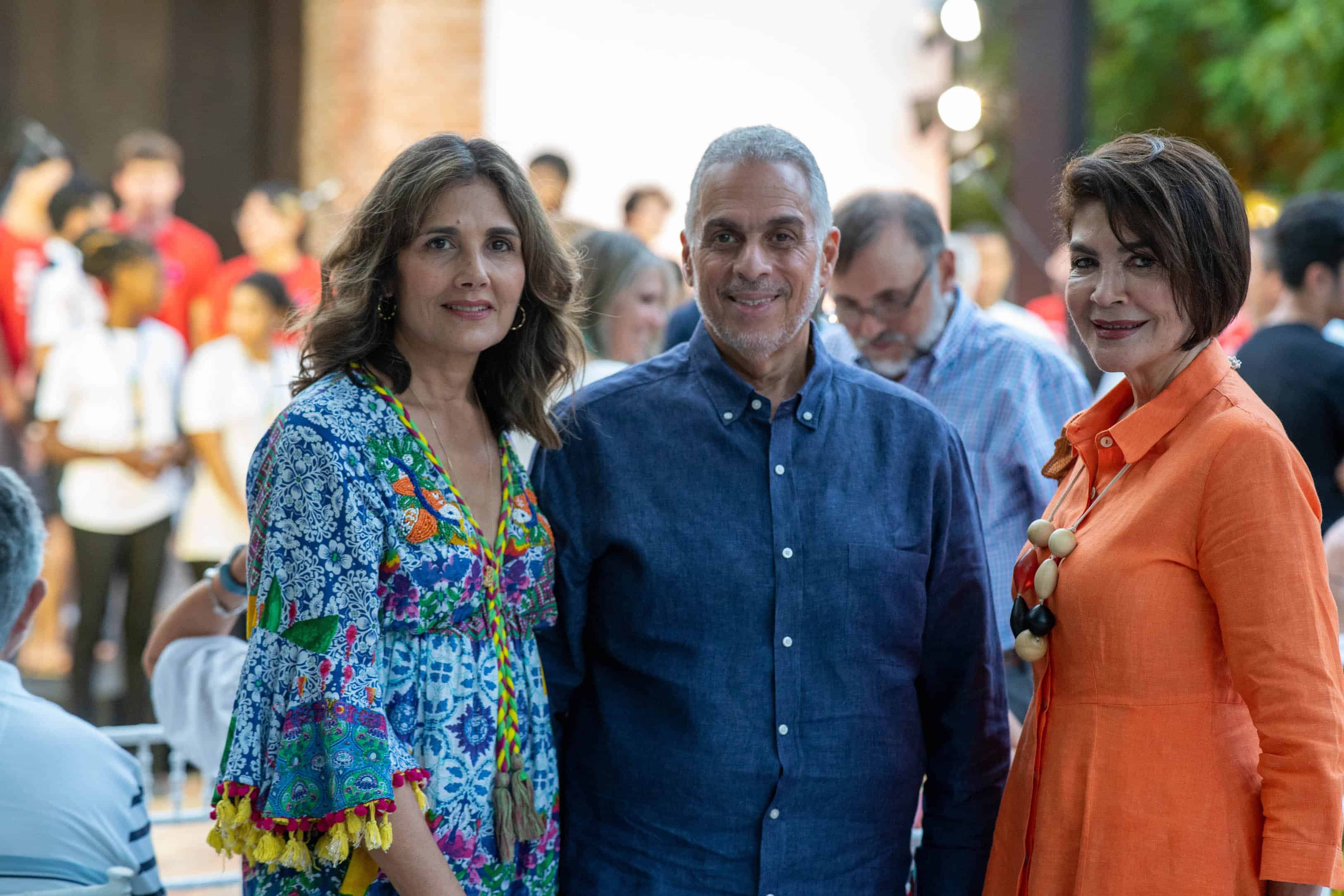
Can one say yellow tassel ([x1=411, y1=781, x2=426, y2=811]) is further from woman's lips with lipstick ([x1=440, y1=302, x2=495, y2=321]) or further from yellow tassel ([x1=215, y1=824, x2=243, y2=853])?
woman's lips with lipstick ([x1=440, y1=302, x2=495, y2=321])

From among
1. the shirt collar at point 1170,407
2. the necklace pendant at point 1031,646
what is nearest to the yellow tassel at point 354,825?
the necklace pendant at point 1031,646

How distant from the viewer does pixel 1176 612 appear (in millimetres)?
1803

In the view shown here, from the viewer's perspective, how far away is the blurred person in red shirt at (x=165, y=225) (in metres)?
6.40

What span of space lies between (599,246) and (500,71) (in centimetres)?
311

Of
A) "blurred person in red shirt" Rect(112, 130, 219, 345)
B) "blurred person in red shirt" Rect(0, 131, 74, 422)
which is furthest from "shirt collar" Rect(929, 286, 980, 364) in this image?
"blurred person in red shirt" Rect(0, 131, 74, 422)

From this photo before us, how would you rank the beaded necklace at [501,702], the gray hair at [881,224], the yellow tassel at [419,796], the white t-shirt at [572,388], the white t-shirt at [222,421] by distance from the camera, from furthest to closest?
1. the white t-shirt at [222,421]
2. the gray hair at [881,224]
3. the white t-shirt at [572,388]
4. the beaded necklace at [501,702]
5. the yellow tassel at [419,796]

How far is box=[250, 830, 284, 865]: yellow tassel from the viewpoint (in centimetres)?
175

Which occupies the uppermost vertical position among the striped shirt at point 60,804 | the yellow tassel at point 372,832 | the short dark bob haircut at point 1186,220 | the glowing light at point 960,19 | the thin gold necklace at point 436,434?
the glowing light at point 960,19

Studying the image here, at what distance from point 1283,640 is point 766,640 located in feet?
2.42

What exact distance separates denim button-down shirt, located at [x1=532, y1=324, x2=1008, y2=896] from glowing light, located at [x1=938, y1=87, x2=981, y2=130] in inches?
230

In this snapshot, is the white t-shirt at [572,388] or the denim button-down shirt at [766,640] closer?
the denim button-down shirt at [766,640]

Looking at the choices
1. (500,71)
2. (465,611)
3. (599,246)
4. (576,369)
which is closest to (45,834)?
(465,611)

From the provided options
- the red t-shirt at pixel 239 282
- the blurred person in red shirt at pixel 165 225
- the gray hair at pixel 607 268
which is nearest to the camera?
the gray hair at pixel 607 268

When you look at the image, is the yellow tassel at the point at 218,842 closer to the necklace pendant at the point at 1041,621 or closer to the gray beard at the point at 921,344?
the necklace pendant at the point at 1041,621
